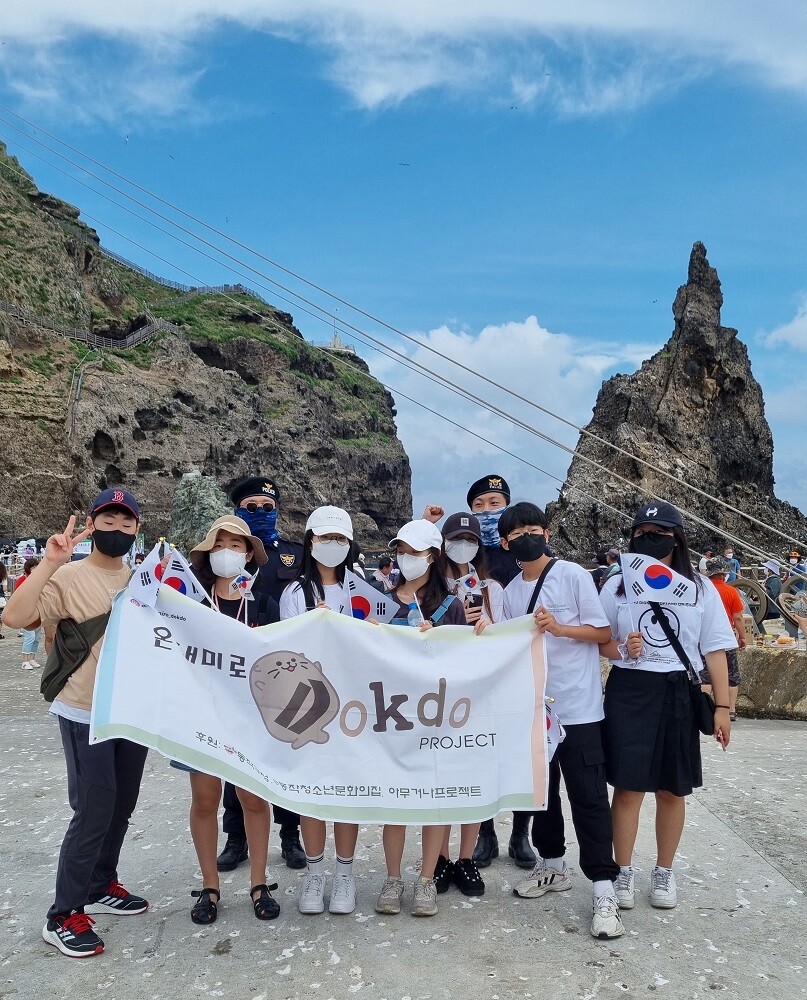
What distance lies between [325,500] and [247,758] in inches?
3439

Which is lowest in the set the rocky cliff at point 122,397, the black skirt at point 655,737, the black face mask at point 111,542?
the black skirt at point 655,737

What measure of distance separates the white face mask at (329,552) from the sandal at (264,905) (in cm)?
171

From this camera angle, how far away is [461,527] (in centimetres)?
464

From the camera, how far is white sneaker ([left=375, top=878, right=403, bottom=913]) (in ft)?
13.7

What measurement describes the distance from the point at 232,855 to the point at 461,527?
2411mm

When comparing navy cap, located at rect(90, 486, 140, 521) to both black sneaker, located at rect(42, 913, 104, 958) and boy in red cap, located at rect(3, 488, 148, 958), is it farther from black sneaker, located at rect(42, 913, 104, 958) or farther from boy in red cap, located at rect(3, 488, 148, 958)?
black sneaker, located at rect(42, 913, 104, 958)

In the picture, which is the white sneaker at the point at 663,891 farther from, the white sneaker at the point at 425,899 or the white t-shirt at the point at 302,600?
the white t-shirt at the point at 302,600

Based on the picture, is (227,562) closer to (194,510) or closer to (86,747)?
(86,747)

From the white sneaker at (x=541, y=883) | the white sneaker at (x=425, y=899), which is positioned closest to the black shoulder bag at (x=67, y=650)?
the white sneaker at (x=425, y=899)

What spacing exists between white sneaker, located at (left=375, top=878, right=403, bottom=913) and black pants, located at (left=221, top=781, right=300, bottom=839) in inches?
37.0

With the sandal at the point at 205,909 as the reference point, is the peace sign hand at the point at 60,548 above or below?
above

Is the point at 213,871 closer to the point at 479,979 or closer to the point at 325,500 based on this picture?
the point at 479,979

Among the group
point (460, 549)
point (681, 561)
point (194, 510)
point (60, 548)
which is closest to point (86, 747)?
point (60, 548)

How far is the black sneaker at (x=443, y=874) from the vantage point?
451 centimetres
